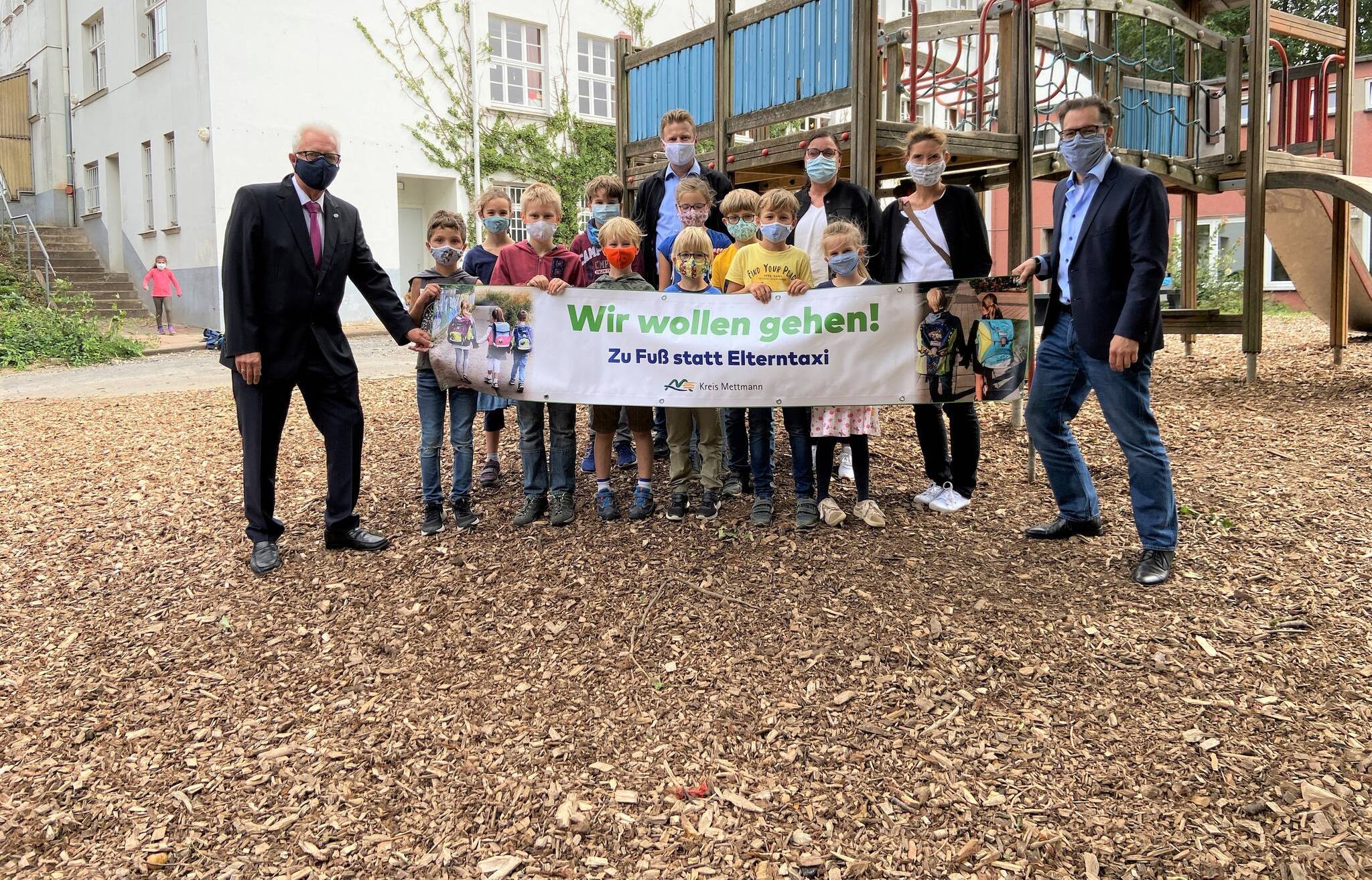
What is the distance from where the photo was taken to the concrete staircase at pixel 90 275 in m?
22.8

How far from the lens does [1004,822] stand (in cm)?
315

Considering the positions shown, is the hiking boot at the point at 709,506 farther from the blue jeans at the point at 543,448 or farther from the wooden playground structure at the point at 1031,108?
the wooden playground structure at the point at 1031,108

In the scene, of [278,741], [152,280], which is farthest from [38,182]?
[278,741]

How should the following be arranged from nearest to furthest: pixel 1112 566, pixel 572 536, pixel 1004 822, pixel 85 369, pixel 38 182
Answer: pixel 1004 822, pixel 1112 566, pixel 572 536, pixel 85 369, pixel 38 182

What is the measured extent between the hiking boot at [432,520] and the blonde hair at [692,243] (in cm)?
177

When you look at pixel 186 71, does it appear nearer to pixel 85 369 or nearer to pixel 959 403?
pixel 85 369

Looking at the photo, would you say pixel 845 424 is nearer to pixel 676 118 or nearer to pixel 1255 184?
pixel 676 118

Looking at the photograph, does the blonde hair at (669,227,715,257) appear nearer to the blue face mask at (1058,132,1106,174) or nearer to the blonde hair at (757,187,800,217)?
the blonde hair at (757,187,800,217)

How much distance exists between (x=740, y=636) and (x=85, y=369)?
47.2 ft

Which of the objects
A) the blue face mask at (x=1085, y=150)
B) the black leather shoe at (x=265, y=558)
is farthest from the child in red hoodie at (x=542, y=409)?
the blue face mask at (x=1085, y=150)

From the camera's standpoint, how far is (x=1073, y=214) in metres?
4.89

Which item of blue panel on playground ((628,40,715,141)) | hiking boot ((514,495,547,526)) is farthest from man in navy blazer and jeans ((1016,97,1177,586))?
blue panel on playground ((628,40,715,141))

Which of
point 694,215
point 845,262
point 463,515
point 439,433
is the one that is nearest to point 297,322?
point 439,433

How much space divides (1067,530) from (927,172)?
206 cm
